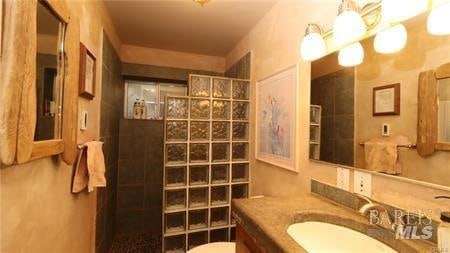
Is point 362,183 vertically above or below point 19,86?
below

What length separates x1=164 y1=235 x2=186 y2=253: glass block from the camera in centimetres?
189

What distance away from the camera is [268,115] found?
1.71m

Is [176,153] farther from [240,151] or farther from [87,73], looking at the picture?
[87,73]

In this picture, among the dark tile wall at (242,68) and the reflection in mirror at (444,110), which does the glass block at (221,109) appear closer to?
the dark tile wall at (242,68)

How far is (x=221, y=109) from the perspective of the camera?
6.66 ft

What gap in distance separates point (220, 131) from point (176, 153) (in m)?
0.44

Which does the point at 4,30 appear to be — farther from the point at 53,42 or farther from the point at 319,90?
the point at 319,90

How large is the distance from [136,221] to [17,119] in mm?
2254

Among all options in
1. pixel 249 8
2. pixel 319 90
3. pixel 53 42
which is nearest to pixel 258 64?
pixel 249 8

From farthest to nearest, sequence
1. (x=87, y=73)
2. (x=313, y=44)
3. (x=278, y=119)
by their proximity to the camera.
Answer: (x=278, y=119) → (x=87, y=73) → (x=313, y=44)

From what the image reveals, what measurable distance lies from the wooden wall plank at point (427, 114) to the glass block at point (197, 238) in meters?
1.74

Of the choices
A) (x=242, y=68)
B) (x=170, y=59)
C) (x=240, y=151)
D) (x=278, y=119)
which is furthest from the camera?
(x=170, y=59)

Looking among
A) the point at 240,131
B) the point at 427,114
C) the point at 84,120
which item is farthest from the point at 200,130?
the point at 427,114

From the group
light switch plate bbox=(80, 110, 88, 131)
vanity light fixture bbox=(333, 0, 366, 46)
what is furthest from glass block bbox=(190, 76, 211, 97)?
vanity light fixture bbox=(333, 0, 366, 46)
